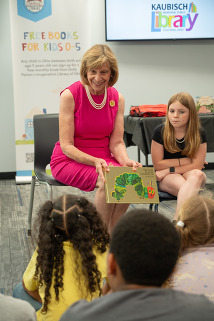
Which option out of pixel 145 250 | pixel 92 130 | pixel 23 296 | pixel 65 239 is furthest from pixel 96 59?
pixel 145 250

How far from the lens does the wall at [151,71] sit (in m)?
5.41

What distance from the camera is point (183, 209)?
174 cm

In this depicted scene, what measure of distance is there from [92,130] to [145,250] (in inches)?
81.0

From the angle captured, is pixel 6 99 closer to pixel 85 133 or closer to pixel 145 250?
pixel 85 133

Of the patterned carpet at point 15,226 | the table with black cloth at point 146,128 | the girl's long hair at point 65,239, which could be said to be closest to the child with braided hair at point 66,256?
the girl's long hair at point 65,239

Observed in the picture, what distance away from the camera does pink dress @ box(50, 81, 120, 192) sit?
2902 mm

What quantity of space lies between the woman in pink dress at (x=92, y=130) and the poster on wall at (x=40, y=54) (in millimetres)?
2197

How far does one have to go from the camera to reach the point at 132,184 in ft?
8.75

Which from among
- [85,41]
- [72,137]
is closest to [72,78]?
[85,41]

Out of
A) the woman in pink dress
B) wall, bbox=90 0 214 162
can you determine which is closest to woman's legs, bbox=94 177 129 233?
the woman in pink dress

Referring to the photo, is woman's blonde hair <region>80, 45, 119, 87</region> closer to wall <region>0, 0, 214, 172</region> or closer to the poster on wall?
the poster on wall

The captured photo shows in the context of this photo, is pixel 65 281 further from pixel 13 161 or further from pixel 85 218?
pixel 13 161

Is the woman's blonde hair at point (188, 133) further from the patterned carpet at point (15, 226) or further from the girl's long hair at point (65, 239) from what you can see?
the girl's long hair at point (65, 239)

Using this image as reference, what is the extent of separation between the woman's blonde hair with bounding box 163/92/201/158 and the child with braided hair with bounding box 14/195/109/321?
55.0 inches
